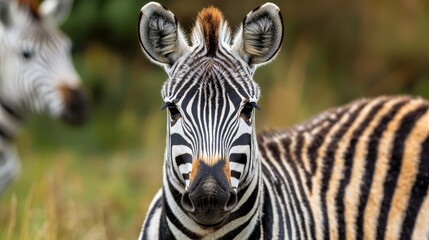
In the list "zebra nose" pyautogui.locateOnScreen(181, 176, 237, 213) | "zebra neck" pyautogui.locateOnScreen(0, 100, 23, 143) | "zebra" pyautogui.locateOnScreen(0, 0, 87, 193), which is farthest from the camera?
"zebra" pyautogui.locateOnScreen(0, 0, 87, 193)

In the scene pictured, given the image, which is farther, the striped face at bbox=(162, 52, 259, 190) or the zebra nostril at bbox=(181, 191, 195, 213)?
the striped face at bbox=(162, 52, 259, 190)

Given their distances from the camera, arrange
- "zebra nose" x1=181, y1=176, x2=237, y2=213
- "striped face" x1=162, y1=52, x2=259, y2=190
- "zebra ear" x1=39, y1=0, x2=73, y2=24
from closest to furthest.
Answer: "zebra nose" x1=181, y1=176, x2=237, y2=213 < "striped face" x1=162, y1=52, x2=259, y2=190 < "zebra ear" x1=39, y1=0, x2=73, y2=24

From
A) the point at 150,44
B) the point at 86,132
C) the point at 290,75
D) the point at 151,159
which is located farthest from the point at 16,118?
the point at 150,44

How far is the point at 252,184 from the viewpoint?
549 centimetres

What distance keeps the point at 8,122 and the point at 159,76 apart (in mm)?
4365

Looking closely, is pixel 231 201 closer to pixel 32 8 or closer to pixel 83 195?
pixel 83 195

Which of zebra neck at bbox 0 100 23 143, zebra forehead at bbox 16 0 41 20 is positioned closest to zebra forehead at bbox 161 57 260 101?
zebra neck at bbox 0 100 23 143

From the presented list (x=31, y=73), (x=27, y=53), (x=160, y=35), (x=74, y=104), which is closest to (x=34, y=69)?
(x=31, y=73)

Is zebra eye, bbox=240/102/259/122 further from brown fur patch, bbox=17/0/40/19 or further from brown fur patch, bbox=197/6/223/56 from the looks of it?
brown fur patch, bbox=17/0/40/19

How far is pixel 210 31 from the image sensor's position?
542cm

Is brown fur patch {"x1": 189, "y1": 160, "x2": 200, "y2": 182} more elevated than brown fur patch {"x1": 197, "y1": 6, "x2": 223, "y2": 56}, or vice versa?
brown fur patch {"x1": 197, "y1": 6, "x2": 223, "y2": 56}

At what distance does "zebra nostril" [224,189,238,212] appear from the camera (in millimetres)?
5000

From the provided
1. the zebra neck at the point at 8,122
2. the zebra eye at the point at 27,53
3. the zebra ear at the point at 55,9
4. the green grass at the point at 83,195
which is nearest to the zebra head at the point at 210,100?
the green grass at the point at 83,195

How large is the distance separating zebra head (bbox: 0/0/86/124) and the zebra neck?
0.05 m
